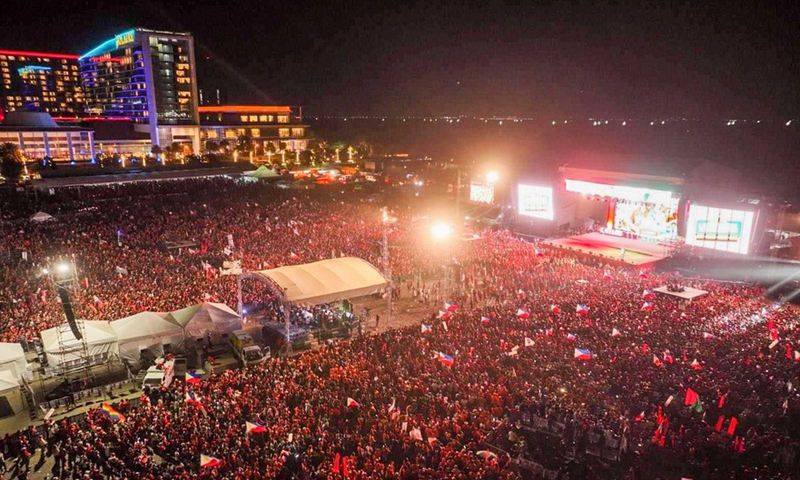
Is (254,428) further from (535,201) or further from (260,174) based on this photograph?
(260,174)

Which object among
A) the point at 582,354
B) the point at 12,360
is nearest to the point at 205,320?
the point at 12,360

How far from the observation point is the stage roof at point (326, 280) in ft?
53.4

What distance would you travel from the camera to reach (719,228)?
26.2 meters

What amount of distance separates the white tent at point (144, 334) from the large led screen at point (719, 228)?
2542cm

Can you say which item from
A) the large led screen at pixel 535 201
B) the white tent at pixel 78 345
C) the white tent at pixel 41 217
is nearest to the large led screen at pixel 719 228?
the large led screen at pixel 535 201

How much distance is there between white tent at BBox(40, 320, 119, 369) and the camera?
1377 centimetres

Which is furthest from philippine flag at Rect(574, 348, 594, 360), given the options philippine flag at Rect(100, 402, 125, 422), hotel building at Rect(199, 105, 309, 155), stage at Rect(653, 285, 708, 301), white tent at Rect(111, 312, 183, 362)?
hotel building at Rect(199, 105, 309, 155)

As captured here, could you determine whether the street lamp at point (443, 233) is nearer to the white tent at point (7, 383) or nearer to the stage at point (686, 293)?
the stage at point (686, 293)

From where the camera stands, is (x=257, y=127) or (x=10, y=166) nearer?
(x=10, y=166)

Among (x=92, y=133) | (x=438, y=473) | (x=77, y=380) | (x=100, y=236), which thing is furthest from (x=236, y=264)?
(x=92, y=133)

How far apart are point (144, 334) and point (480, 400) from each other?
992 cm

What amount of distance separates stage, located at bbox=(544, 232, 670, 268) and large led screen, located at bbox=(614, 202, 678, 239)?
691mm

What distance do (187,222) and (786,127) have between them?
167752mm

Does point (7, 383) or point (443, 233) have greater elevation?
point (443, 233)
